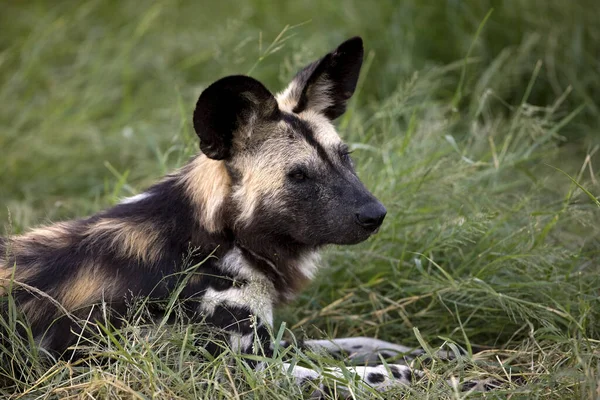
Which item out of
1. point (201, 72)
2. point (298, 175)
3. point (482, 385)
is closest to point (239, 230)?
point (298, 175)

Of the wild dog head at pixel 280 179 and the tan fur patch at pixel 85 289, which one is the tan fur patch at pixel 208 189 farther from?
the tan fur patch at pixel 85 289

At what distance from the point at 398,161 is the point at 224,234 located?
151cm

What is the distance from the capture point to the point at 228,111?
304cm

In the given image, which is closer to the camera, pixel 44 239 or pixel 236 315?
pixel 236 315

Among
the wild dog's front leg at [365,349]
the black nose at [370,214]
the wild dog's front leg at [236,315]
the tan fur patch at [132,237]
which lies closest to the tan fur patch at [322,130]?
the black nose at [370,214]

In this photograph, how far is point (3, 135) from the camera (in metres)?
5.65

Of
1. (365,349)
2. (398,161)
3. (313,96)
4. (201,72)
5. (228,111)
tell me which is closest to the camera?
(228,111)

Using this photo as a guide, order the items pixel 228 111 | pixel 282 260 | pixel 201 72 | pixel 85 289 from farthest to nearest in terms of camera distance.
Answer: pixel 201 72 < pixel 282 260 < pixel 228 111 < pixel 85 289

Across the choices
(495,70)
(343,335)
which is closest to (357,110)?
(495,70)

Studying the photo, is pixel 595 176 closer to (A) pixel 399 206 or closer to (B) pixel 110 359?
(A) pixel 399 206

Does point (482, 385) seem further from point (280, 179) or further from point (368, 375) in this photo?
point (280, 179)

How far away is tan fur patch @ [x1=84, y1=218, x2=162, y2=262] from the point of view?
9.79 ft

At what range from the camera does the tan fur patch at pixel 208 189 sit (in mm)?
3041

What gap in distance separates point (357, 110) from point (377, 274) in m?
2.16
